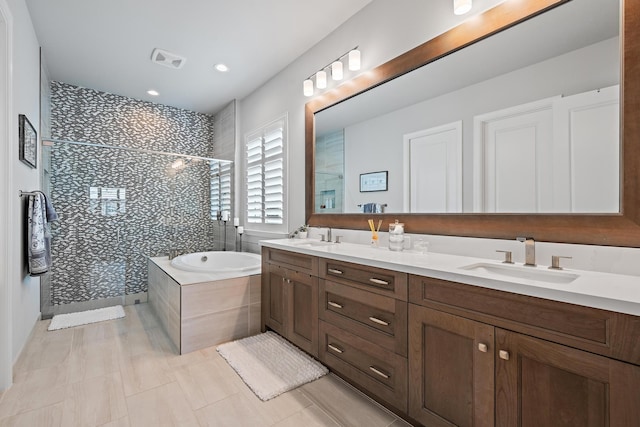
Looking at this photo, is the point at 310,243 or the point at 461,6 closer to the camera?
the point at 461,6

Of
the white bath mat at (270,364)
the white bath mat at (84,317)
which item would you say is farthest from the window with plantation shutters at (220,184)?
the white bath mat at (270,364)

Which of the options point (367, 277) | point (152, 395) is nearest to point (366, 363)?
point (367, 277)

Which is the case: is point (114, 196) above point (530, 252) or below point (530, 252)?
above

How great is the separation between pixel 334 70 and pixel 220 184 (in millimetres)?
2389

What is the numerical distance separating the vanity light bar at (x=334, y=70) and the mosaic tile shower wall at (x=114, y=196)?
2.04 m

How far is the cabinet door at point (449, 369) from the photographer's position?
116 cm

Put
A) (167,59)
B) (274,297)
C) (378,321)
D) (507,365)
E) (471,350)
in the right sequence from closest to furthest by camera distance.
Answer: (507,365)
(471,350)
(378,321)
(274,297)
(167,59)

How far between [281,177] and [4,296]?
2228 millimetres

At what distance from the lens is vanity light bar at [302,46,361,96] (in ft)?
7.42

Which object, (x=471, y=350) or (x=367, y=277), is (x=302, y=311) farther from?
(x=471, y=350)

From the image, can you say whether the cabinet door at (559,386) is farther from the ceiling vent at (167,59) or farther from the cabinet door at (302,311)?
the ceiling vent at (167,59)

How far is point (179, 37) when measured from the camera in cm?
263

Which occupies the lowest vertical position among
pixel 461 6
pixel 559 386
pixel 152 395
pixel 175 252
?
pixel 152 395

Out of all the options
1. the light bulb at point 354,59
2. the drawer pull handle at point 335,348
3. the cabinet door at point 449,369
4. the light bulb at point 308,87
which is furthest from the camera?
the light bulb at point 308,87
